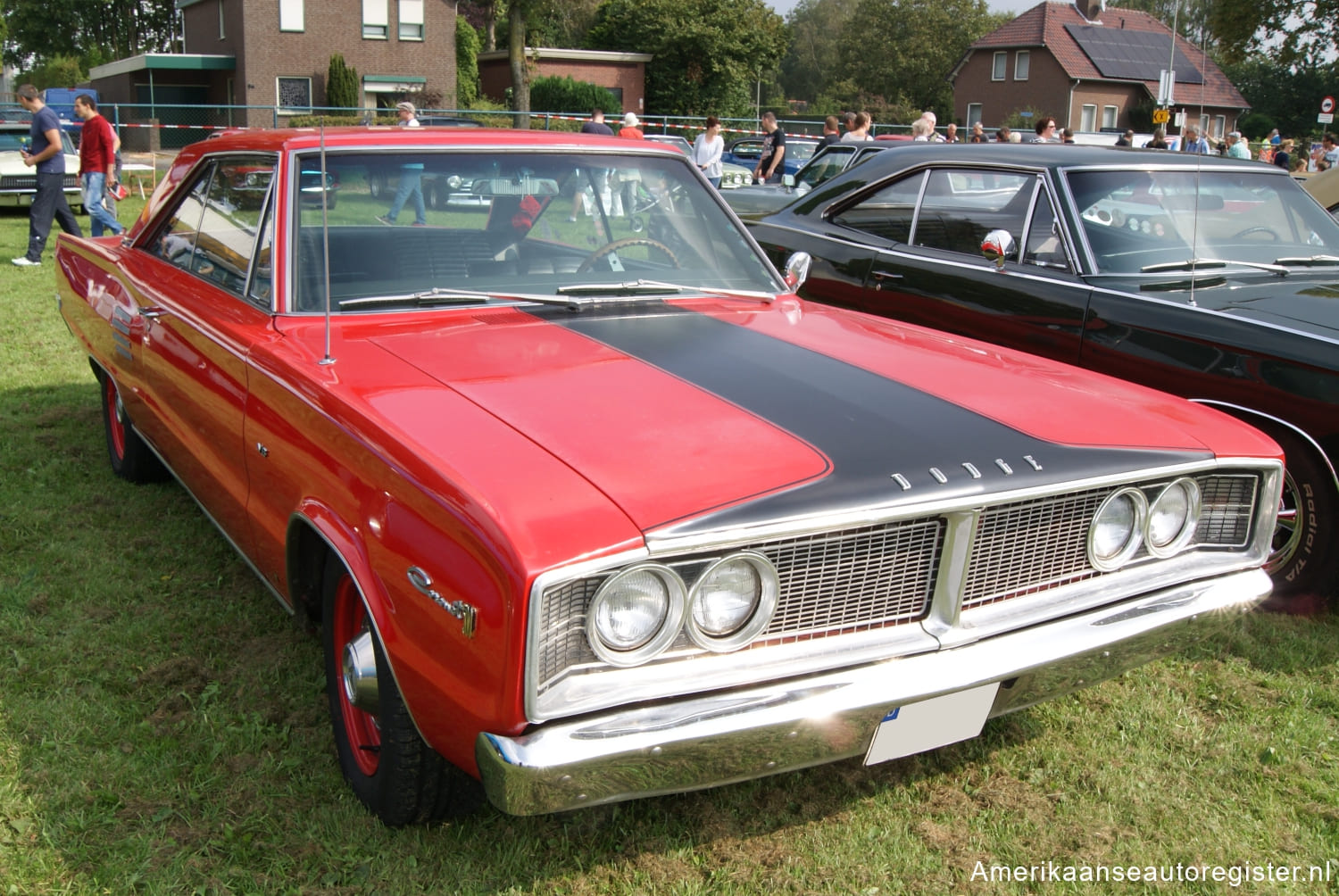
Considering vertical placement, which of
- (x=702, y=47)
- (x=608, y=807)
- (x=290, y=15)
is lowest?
(x=608, y=807)

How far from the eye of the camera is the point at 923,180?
552cm

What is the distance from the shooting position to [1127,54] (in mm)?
51438

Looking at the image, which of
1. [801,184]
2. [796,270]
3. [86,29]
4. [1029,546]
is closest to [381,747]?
[1029,546]

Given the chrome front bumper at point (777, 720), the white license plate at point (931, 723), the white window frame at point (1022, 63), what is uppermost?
the white window frame at point (1022, 63)

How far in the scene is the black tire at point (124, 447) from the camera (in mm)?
4629

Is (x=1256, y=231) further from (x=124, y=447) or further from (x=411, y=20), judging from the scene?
(x=411, y=20)

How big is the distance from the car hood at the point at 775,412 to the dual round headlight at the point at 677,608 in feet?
0.39

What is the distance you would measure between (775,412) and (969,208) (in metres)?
3.21

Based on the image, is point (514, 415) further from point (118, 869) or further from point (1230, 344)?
point (1230, 344)

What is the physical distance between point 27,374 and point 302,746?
4.67m

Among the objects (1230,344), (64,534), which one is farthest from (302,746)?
(1230,344)

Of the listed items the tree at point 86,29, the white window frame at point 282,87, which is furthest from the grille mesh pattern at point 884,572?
the tree at point 86,29

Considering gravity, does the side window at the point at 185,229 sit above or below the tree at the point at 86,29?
below

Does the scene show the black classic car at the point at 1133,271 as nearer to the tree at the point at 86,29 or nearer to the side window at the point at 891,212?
the side window at the point at 891,212
